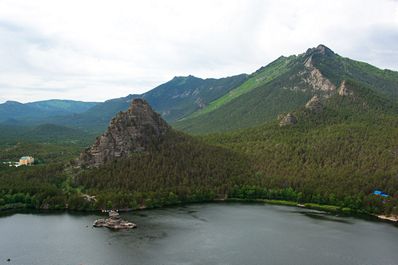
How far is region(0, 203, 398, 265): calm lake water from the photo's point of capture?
104 metres

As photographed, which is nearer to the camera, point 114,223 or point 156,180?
point 114,223

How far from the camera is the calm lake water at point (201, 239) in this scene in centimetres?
10356

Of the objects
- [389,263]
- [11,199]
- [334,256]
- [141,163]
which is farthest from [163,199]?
[389,263]

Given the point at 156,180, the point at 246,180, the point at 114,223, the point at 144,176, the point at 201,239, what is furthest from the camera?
the point at 246,180

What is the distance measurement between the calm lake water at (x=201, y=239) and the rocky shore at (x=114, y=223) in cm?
295

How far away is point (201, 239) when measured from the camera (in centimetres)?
11831

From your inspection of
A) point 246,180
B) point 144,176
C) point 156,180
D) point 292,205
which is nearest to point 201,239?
point 292,205

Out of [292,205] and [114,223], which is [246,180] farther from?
[114,223]

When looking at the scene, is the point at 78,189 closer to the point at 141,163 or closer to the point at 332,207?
the point at 141,163

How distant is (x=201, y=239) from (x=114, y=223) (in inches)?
1091

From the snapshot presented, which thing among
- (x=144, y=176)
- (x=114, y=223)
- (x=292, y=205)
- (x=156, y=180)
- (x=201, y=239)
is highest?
(x=144, y=176)

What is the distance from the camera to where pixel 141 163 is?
191 metres

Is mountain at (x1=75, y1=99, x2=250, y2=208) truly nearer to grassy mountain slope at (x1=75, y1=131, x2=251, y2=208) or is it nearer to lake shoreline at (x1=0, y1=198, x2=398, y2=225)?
grassy mountain slope at (x1=75, y1=131, x2=251, y2=208)

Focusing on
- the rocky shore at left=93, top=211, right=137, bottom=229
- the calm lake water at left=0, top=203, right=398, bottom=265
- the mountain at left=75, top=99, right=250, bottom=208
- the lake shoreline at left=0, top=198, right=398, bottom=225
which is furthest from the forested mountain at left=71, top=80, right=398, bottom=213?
the rocky shore at left=93, top=211, right=137, bottom=229
